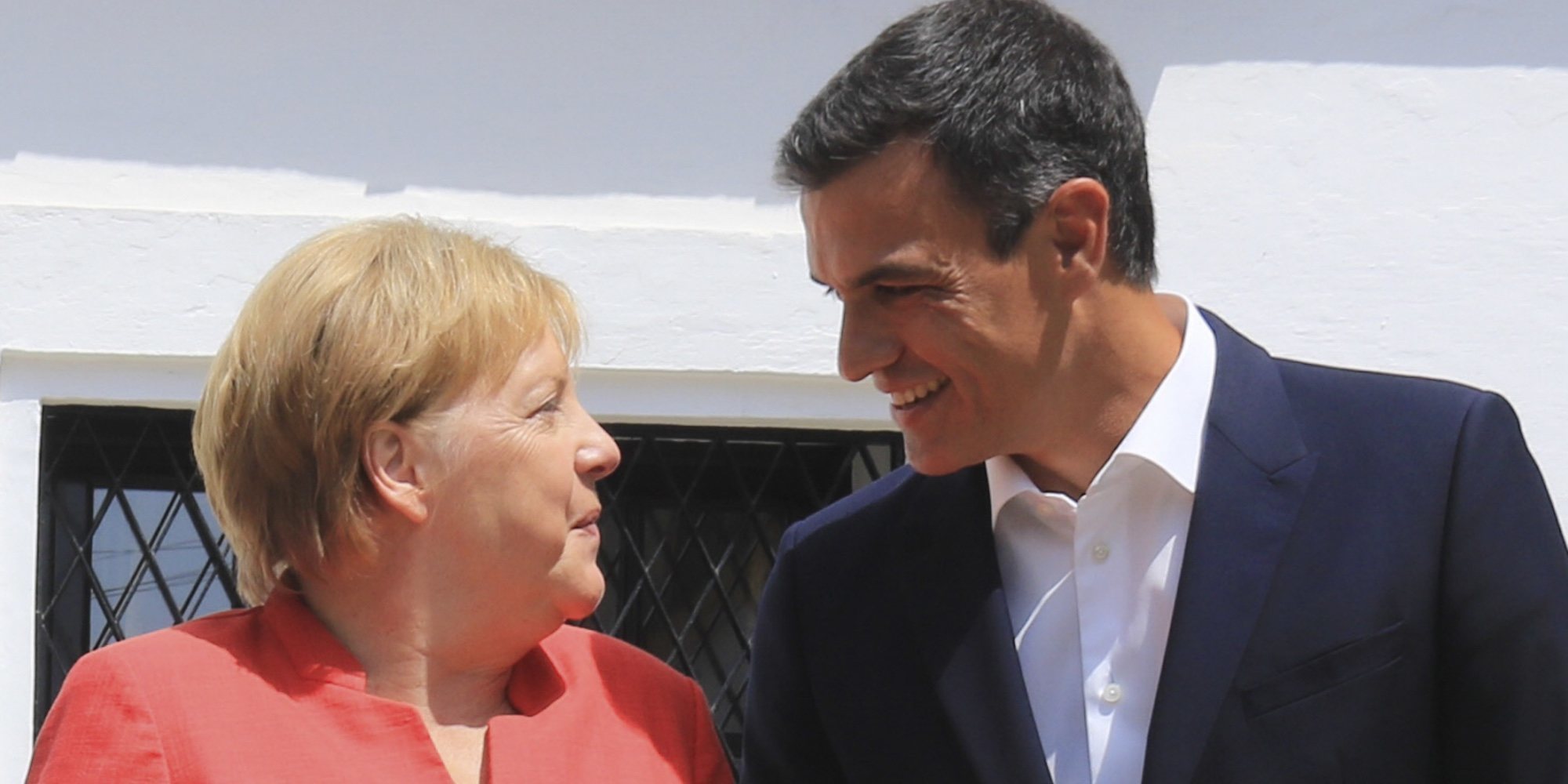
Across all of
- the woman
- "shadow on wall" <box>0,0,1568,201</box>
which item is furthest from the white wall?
the woman

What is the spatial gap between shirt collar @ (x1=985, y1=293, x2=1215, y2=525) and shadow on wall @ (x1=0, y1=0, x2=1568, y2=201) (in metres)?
1.77

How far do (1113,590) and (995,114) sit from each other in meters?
0.57

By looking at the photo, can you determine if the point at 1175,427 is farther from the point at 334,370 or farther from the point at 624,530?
the point at 624,530

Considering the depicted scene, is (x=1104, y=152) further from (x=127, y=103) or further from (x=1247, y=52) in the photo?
(x=127, y=103)

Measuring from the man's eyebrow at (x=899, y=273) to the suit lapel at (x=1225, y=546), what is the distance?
37cm

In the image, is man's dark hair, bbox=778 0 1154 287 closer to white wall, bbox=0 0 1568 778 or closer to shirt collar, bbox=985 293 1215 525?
shirt collar, bbox=985 293 1215 525

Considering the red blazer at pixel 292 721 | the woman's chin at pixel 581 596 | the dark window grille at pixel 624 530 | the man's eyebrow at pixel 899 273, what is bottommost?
the dark window grille at pixel 624 530

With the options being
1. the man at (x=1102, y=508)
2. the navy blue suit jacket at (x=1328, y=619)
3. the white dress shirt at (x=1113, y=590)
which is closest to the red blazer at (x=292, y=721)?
the man at (x=1102, y=508)

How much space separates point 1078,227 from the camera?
236cm

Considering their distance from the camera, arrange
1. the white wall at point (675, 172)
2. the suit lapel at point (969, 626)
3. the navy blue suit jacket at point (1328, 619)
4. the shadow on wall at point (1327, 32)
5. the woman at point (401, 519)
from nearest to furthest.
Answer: the navy blue suit jacket at point (1328, 619)
the suit lapel at point (969, 626)
the woman at point (401, 519)
the white wall at point (675, 172)
the shadow on wall at point (1327, 32)

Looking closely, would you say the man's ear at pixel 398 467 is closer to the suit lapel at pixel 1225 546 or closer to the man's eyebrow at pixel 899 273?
the man's eyebrow at pixel 899 273

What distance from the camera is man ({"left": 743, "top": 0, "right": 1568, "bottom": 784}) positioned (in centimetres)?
217

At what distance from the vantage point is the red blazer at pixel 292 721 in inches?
91.4

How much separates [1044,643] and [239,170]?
2280 millimetres
